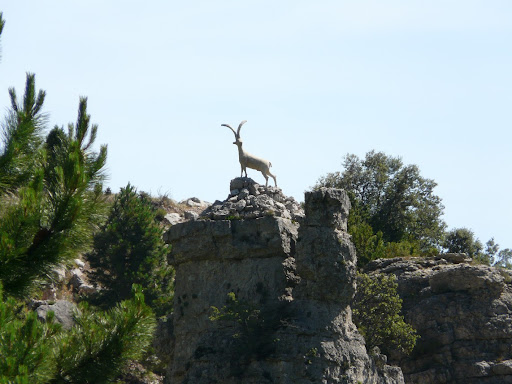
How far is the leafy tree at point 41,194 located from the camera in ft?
37.4

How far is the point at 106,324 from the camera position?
40.1 feet

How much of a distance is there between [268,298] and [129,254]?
12.9 metres

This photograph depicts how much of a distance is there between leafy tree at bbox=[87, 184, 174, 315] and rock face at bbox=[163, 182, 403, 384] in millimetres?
9198

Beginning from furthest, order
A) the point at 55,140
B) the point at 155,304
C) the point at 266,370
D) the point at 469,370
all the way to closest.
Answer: the point at 155,304 → the point at 469,370 → the point at 266,370 → the point at 55,140

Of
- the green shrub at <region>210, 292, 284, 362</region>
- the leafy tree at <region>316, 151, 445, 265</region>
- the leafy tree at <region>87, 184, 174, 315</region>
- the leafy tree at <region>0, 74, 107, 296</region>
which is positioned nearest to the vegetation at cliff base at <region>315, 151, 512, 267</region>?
the leafy tree at <region>316, 151, 445, 265</region>

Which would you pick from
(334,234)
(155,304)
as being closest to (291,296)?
(334,234)

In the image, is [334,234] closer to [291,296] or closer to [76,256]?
[291,296]

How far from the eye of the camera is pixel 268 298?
24.7 meters

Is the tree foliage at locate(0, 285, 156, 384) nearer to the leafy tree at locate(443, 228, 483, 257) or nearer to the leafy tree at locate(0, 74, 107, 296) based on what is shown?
the leafy tree at locate(0, 74, 107, 296)

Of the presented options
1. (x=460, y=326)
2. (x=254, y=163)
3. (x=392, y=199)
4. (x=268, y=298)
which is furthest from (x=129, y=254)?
(x=392, y=199)

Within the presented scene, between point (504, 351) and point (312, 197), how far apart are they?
10019 mm

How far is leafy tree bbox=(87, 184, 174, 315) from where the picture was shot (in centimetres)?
3547

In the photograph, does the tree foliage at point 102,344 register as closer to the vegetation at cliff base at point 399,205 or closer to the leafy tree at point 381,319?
the leafy tree at point 381,319

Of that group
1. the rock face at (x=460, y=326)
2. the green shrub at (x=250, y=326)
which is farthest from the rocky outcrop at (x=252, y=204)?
the rock face at (x=460, y=326)
